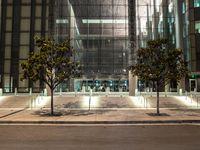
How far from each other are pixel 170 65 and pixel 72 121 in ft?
30.3

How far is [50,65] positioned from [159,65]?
817 centimetres

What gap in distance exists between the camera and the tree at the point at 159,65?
24000 mm

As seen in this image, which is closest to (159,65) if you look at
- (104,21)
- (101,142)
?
(101,142)

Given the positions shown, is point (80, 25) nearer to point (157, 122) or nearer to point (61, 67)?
point (61, 67)

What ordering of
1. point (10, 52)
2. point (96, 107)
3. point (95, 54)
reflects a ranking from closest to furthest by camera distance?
A: 1. point (96, 107)
2. point (95, 54)
3. point (10, 52)

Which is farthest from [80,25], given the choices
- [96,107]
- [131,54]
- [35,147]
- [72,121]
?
[35,147]

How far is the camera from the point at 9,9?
58.9m

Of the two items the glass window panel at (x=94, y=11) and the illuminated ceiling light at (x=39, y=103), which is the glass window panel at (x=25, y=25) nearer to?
the glass window panel at (x=94, y=11)

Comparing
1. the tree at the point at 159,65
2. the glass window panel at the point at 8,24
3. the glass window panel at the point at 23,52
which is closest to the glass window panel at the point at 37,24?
the glass window panel at the point at 23,52

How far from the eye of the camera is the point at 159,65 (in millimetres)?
24172

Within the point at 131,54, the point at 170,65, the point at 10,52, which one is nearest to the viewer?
the point at 170,65

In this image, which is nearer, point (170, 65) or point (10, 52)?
point (170, 65)

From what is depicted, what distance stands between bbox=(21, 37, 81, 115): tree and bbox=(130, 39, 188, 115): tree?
203 inches

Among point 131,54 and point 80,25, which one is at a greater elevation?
point 80,25
